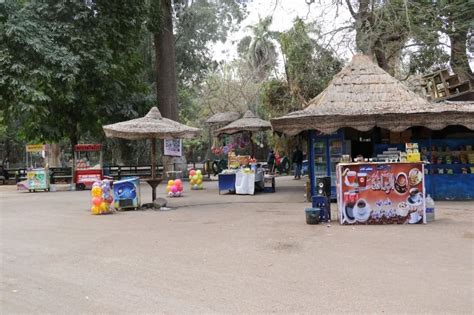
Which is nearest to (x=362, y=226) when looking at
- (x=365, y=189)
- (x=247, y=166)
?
(x=365, y=189)

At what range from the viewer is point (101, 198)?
12562mm

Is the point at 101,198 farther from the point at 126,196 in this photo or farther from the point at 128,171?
the point at 128,171

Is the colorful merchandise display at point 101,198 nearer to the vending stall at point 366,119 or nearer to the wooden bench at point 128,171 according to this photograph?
the vending stall at point 366,119

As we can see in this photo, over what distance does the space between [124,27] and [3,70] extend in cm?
656

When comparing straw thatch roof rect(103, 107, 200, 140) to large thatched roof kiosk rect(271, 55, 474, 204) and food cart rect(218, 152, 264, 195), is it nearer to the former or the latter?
large thatched roof kiosk rect(271, 55, 474, 204)

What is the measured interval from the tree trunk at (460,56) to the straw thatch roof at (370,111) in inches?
324

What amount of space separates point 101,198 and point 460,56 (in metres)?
17.4

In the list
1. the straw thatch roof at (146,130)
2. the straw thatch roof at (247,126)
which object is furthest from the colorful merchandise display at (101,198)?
the straw thatch roof at (247,126)

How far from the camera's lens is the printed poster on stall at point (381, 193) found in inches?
390

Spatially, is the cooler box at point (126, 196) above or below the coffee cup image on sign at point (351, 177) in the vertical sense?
below

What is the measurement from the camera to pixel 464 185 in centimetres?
1396

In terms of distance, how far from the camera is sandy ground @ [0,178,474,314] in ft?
16.5

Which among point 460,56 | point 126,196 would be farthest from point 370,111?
point 460,56

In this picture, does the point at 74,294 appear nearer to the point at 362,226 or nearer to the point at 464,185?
the point at 362,226
